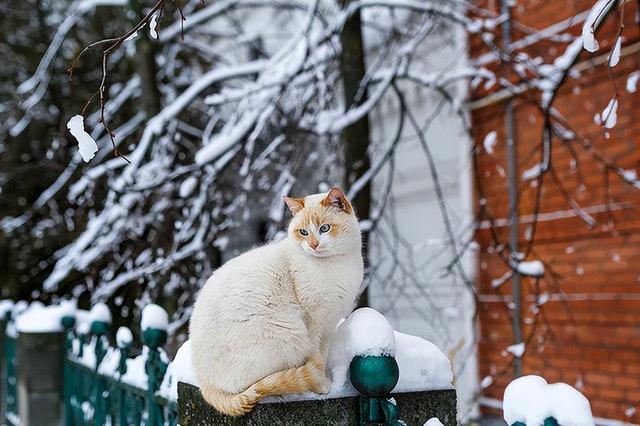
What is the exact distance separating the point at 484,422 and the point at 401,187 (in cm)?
277

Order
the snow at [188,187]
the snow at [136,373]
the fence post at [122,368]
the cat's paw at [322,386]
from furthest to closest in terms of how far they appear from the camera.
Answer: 1. the snow at [188,187]
2. the fence post at [122,368]
3. the snow at [136,373]
4. the cat's paw at [322,386]

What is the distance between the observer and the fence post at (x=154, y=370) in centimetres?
243

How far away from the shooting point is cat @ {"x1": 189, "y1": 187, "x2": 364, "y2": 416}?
1691mm

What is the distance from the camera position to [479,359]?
270 inches

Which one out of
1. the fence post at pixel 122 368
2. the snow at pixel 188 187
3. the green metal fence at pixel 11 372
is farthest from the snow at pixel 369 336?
the green metal fence at pixel 11 372

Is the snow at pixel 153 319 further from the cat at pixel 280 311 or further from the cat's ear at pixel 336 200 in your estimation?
the cat's ear at pixel 336 200

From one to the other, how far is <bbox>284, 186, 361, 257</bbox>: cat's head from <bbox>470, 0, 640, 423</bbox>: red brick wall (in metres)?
3.31

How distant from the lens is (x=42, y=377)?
415 cm

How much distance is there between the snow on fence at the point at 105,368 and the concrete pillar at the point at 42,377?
3 centimetres

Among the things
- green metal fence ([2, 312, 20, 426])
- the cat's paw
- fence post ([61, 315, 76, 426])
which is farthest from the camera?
green metal fence ([2, 312, 20, 426])

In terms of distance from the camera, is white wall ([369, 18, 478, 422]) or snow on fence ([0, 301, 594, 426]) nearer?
snow on fence ([0, 301, 594, 426])

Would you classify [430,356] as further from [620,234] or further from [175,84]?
[175,84]

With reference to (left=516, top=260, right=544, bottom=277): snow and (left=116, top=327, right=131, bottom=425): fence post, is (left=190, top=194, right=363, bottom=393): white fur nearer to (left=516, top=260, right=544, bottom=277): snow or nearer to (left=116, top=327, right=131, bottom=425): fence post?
(left=116, top=327, right=131, bottom=425): fence post

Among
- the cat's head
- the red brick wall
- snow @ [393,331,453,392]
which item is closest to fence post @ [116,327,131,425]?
the cat's head
